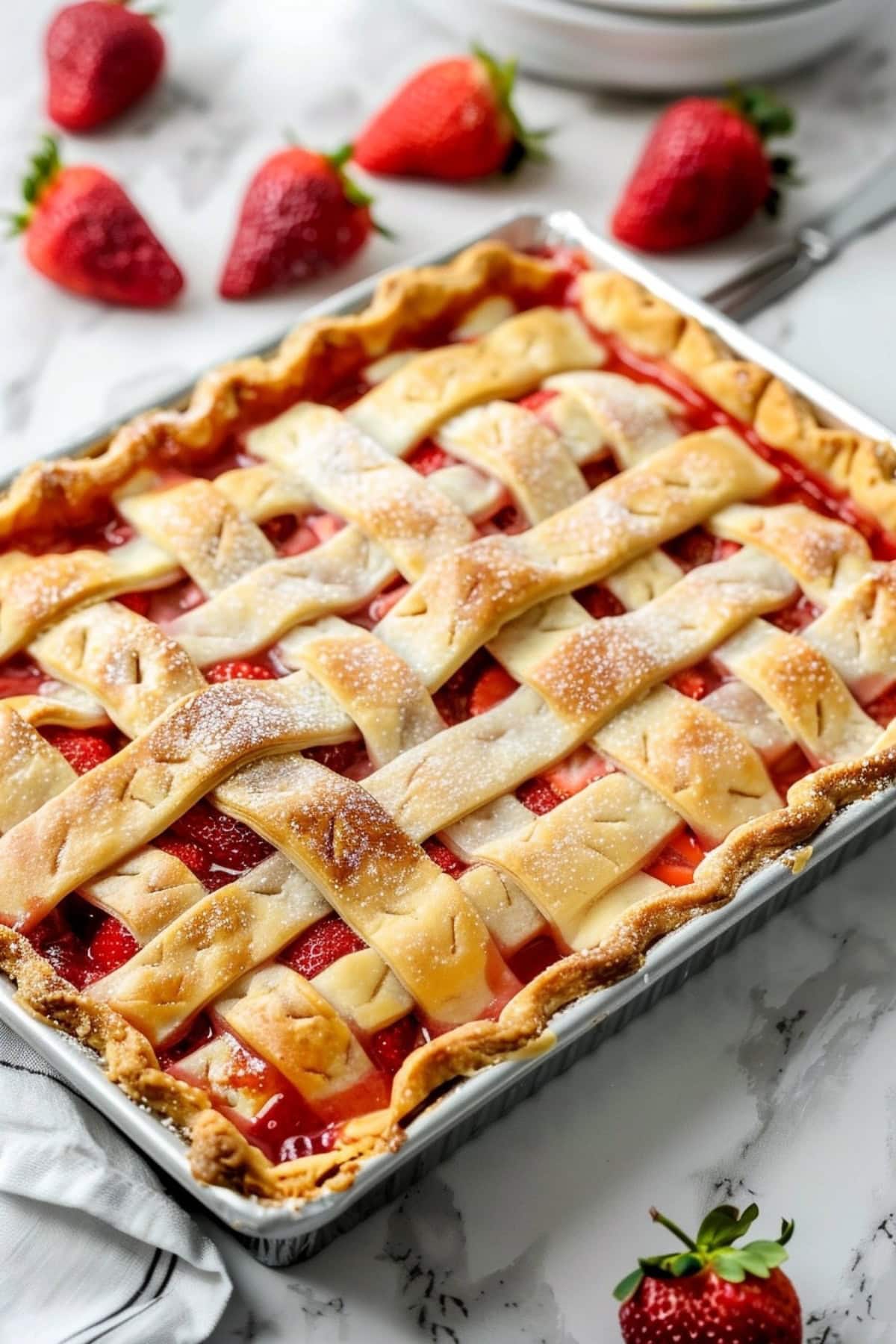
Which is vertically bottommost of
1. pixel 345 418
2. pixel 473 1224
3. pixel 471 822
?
pixel 473 1224

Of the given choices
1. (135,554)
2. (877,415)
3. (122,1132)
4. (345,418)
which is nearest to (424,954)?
(122,1132)

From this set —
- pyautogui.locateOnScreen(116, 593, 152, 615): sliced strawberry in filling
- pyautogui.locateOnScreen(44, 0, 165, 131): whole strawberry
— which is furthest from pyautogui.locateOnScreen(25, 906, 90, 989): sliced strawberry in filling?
pyautogui.locateOnScreen(44, 0, 165, 131): whole strawberry

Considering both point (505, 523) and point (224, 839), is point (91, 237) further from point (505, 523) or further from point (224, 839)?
point (224, 839)

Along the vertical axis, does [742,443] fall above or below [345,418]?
below

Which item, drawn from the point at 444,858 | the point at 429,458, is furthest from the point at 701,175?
the point at 444,858

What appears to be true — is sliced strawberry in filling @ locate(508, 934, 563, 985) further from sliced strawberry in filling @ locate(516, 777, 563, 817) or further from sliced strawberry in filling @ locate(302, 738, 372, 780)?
sliced strawberry in filling @ locate(302, 738, 372, 780)

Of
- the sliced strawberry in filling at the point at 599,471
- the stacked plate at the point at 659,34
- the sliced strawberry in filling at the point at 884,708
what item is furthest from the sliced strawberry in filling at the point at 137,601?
the stacked plate at the point at 659,34

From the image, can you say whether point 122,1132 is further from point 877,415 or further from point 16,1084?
point 877,415
